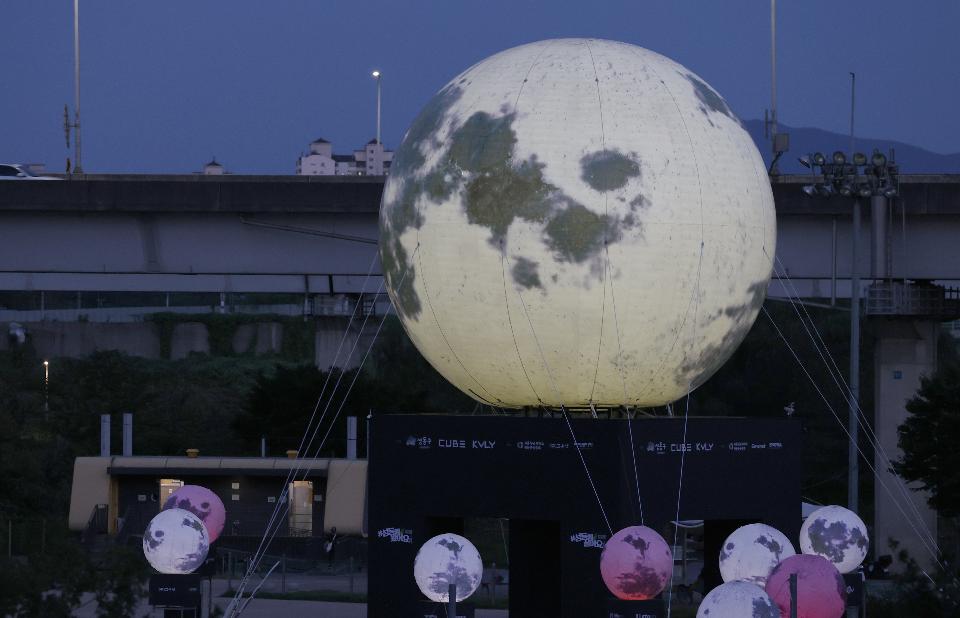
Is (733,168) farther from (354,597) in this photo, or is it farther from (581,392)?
(354,597)

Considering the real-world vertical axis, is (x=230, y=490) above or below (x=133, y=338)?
below

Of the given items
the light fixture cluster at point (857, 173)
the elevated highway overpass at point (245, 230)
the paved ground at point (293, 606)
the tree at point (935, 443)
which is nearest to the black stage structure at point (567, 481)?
the paved ground at point (293, 606)

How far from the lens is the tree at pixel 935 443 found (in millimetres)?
31875

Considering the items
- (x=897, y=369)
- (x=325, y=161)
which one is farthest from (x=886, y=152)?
(x=897, y=369)

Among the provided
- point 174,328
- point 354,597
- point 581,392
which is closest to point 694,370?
point 581,392

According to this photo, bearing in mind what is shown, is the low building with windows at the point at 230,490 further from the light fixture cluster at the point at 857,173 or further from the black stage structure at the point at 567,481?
the black stage structure at the point at 567,481

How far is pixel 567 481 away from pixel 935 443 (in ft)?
57.1

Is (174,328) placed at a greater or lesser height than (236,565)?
greater

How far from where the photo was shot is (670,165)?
655 inches

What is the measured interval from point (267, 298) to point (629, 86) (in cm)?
6765

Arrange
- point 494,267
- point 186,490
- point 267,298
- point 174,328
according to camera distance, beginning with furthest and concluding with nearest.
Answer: point 267,298 < point 174,328 < point 186,490 < point 494,267

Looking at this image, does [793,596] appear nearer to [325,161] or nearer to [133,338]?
[133,338]

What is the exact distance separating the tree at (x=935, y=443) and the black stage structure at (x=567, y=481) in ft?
47.5

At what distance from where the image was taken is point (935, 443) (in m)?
32.7
